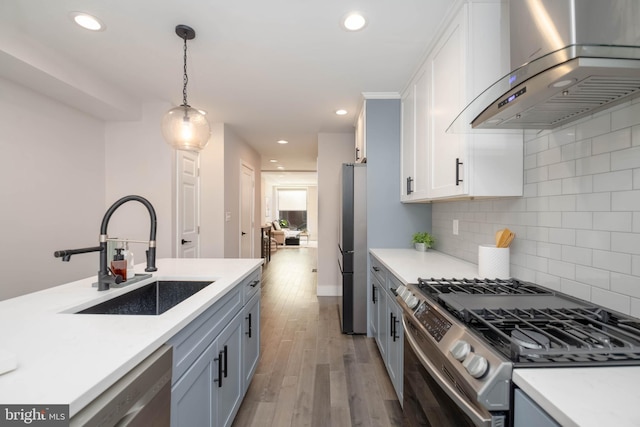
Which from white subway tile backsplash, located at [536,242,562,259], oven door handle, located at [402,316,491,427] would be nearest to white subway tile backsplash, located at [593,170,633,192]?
white subway tile backsplash, located at [536,242,562,259]

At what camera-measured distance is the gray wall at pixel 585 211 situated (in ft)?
3.39

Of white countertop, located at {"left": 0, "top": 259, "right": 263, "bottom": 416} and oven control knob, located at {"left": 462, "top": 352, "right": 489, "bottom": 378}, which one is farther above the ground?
white countertop, located at {"left": 0, "top": 259, "right": 263, "bottom": 416}

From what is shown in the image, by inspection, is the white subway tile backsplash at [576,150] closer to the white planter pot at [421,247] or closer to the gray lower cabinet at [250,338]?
the white planter pot at [421,247]

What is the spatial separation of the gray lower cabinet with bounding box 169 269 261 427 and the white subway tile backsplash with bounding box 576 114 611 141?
69.5 inches

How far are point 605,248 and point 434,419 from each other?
0.93m

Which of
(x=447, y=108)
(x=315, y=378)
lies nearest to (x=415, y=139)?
(x=447, y=108)

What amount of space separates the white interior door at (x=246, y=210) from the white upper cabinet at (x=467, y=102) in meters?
3.57

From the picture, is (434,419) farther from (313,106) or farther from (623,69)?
(313,106)

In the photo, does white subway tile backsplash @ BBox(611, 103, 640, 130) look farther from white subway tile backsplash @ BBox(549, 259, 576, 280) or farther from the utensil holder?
the utensil holder

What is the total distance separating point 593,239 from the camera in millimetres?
1172

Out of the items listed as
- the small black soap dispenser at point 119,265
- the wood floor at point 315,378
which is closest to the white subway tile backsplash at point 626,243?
the wood floor at point 315,378

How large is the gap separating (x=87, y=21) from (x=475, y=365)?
2.72 m

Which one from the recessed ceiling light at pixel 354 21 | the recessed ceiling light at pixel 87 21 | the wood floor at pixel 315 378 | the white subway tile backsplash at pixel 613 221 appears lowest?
the wood floor at pixel 315 378

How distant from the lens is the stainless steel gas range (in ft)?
2.38
